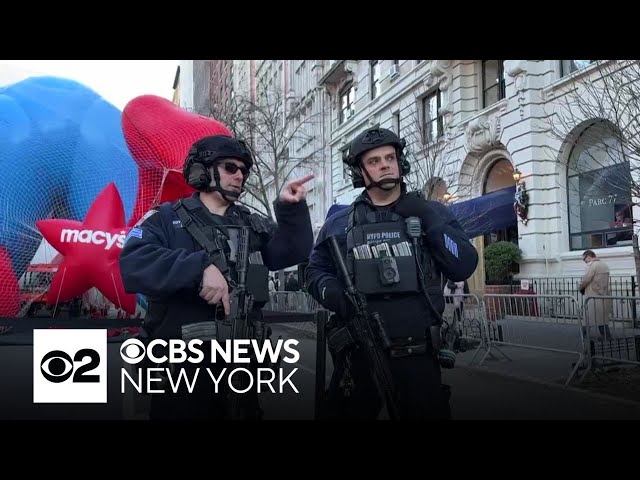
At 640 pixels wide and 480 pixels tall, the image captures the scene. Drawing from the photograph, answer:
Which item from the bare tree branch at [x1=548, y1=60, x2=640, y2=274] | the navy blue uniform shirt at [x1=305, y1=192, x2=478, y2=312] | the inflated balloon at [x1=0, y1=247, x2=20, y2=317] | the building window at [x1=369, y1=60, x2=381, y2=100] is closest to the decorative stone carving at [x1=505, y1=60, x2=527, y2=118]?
the bare tree branch at [x1=548, y1=60, x2=640, y2=274]

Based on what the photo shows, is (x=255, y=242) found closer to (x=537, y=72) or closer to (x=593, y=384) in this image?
(x=593, y=384)

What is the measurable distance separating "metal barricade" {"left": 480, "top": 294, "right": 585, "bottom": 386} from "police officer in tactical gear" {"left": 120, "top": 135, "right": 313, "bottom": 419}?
510 centimetres

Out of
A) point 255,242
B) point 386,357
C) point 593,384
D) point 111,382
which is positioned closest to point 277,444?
point 386,357

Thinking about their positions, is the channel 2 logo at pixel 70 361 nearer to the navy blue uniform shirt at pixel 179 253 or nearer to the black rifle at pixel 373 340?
the navy blue uniform shirt at pixel 179 253

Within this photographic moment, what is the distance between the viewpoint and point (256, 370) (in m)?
2.76

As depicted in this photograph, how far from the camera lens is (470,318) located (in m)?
8.99

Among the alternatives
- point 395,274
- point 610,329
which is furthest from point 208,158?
point 610,329

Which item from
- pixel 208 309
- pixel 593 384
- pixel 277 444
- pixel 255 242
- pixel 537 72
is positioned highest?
pixel 537 72

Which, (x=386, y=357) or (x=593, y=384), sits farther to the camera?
(x=593, y=384)

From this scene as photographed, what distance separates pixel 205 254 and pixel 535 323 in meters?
6.33

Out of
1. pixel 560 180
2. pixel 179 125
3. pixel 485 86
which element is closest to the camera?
pixel 179 125

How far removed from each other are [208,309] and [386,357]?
0.87m

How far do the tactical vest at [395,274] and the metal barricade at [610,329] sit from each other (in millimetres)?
4722

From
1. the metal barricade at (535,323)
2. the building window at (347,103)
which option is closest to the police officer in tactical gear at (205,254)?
the metal barricade at (535,323)
